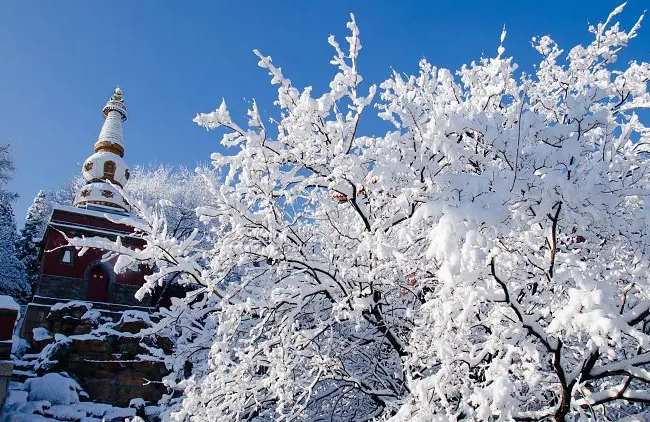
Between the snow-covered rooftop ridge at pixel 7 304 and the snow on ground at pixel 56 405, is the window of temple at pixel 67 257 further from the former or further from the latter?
the snow-covered rooftop ridge at pixel 7 304

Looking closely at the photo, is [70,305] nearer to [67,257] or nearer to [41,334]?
[41,334]

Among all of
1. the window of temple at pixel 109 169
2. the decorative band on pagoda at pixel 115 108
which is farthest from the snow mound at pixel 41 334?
the decorative band on pagoda at pixel 115 108

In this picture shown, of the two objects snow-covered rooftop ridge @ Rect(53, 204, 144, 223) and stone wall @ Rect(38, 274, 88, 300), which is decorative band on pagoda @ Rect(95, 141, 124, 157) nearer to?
snow-covered rooftop ridge @ Rect(53, 204, 144, 223)

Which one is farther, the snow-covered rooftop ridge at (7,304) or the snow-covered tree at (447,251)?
the snow-covered rooftop ridge at (7,304)

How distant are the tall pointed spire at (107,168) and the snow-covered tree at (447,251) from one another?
1950 cm

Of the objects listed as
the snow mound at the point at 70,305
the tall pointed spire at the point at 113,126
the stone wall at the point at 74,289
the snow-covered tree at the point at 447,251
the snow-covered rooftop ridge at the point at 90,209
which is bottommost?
the snow-covered tree at the point at 447,251

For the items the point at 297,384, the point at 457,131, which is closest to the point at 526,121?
the point at 457,131

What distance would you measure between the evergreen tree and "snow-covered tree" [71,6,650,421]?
94.5 feet

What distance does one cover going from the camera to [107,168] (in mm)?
25266

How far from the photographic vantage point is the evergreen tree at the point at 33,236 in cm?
3114

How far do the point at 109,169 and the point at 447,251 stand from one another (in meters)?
25.5

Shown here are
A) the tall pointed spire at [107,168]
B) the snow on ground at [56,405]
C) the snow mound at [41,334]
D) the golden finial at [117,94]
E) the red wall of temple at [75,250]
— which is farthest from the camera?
the golden finial at [117,94]

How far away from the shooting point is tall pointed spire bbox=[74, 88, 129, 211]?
24.4 metres

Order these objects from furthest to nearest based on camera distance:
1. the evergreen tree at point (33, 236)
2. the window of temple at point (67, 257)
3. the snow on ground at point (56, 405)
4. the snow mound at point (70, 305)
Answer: the evergreen tree at point (33, 236), the window of temple at point (67, 257), the snow mound at point (70, 305), the snow on ground at point (56, 405)
